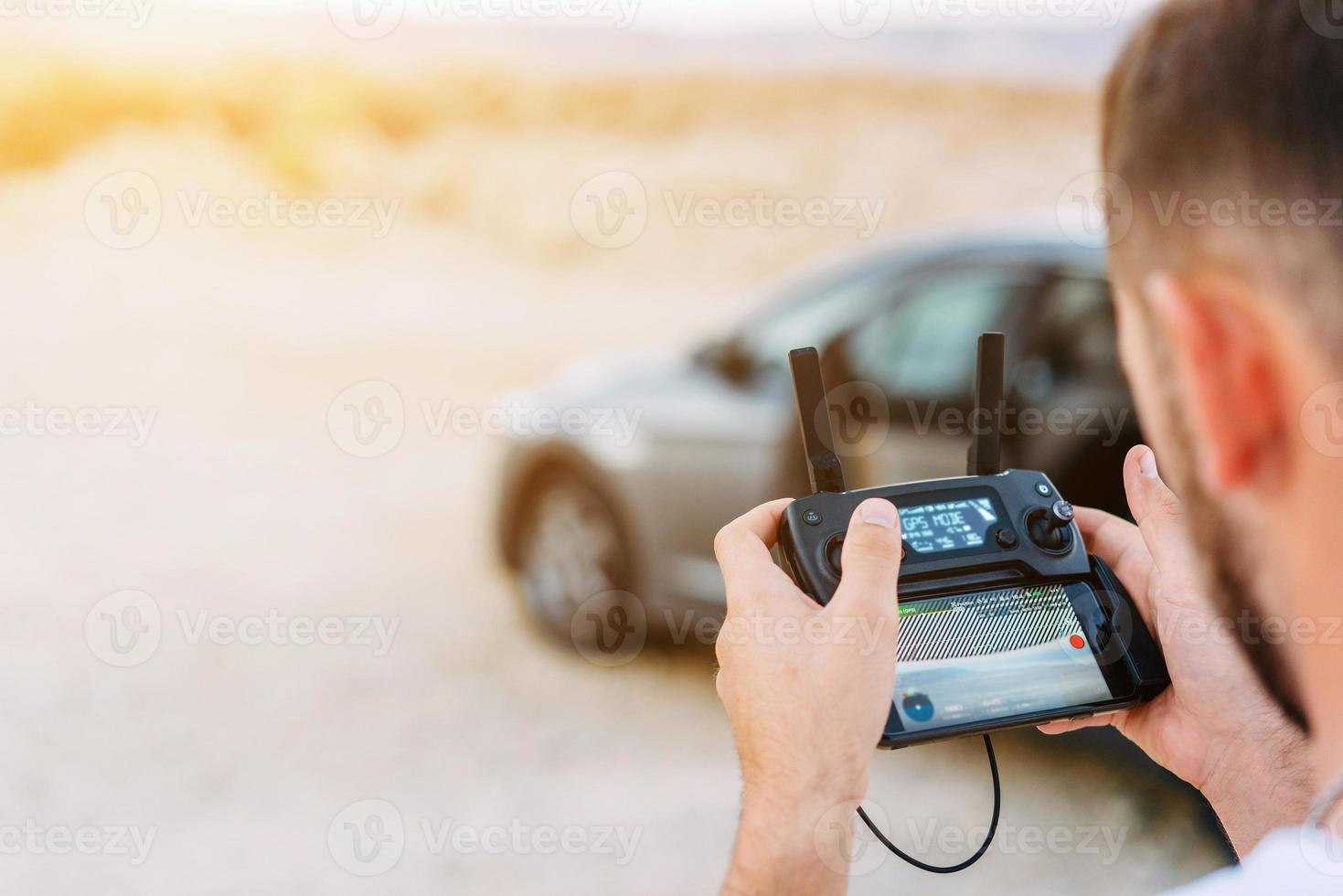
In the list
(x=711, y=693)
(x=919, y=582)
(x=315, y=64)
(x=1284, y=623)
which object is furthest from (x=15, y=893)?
(x=315, y=64)

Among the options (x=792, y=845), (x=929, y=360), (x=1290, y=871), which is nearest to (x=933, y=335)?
(x=929, y=360)

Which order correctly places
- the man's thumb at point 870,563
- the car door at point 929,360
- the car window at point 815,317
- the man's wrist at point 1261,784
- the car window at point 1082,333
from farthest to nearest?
1. the car window at point 815,317
2. the car door at point 929,360
3. the car window at point 1082,333
4. the man's wrist at point 1261,784
5. the man's thumb at point 870,563

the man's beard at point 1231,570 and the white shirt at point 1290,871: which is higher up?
the man's beard at point 1231,570

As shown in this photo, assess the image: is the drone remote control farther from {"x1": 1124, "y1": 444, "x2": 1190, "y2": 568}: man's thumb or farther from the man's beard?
the man's beard

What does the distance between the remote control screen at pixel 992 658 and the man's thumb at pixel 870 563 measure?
0.15 meters

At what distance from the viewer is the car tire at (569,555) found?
4738 millimetres

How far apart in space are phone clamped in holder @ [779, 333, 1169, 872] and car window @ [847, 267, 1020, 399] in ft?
6.95

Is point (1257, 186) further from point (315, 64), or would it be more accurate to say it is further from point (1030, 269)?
point (315, 64)

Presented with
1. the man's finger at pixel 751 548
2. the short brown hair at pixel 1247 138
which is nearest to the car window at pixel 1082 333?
the man's finger at pixel 751 548

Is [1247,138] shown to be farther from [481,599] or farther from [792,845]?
[481,599]

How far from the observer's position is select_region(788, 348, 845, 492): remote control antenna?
155 cm

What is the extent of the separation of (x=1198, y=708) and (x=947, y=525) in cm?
35

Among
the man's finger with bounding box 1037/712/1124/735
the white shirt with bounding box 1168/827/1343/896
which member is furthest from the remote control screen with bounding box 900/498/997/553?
the white shirt with bounding box 1168/827/1343/896

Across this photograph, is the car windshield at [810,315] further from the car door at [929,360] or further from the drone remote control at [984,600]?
the drone remote control at [984,600]
